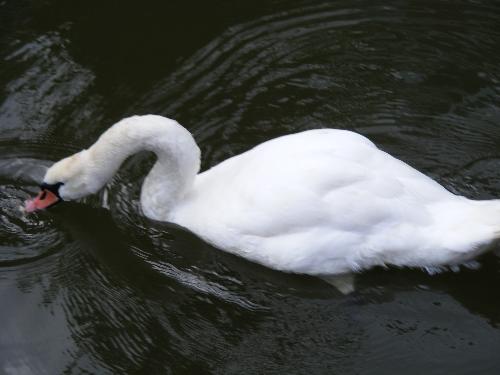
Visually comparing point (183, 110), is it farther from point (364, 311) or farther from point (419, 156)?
point (364, 311)

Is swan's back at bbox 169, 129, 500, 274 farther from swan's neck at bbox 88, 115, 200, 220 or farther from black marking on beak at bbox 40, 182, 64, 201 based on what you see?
black marking on beak at bbox 40, 182, 64, 201

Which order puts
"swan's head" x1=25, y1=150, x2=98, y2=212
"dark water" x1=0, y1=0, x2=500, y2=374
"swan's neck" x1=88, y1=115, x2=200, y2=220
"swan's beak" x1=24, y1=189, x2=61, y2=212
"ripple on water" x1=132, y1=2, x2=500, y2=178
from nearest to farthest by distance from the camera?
"dark water" x1=0, y1=0, x2=500, y2=374 < "swan's neck" x1=88, y1=115, x2=200, y2=220 < "swan's head" x1=25, y1=150, x2=98, y2=212 < "swan's beak" x1=24, y1=189, x2=61, y2=212 < "ripple on water" x1=132, y1=2, x2=500, y2=178

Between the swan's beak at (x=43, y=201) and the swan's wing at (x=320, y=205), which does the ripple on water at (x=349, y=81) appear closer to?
the swan's wing at (x=320, y=205)

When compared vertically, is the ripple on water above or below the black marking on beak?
above

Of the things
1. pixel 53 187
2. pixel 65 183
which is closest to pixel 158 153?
pixel 65 183

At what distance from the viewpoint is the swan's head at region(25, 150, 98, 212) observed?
250 inches

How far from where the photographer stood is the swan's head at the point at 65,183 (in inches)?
250

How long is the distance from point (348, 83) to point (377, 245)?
8.76 ft

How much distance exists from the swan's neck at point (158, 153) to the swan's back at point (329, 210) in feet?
1.67

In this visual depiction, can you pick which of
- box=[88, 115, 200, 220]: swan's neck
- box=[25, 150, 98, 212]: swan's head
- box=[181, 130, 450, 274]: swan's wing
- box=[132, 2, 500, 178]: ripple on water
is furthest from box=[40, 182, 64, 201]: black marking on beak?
box=[132, 2, 500, 178]: ripple on water

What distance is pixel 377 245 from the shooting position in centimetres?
583

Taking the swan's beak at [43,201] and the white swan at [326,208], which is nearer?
the white swan at [326,208]

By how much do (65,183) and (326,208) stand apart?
212 centimetres

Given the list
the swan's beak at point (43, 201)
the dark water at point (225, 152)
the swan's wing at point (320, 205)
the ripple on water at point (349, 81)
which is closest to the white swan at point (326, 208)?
the swan's wing at point (320, 205)
